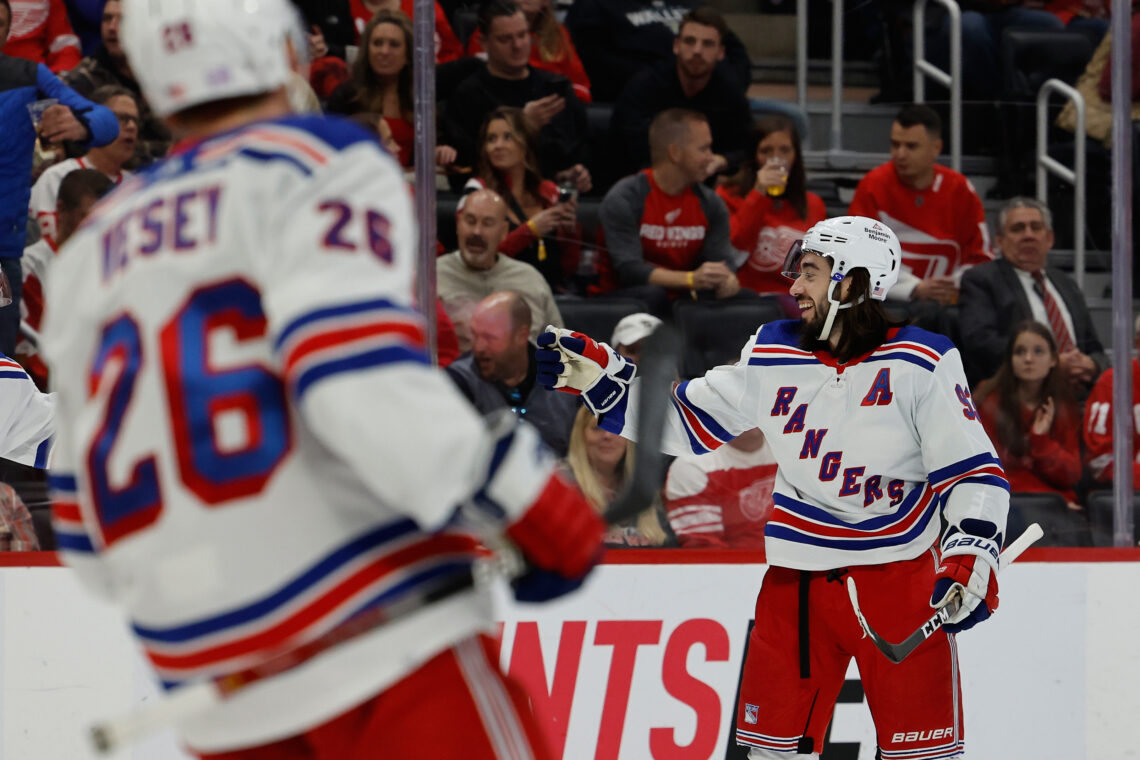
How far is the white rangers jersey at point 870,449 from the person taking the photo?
2.63 meters

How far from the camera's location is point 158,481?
1.31m

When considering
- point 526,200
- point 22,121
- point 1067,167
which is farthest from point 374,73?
point 1067,167

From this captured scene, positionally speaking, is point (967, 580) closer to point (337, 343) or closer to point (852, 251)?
point (852, 251)

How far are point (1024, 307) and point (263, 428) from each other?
320cm

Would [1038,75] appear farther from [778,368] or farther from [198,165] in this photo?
[198,165]

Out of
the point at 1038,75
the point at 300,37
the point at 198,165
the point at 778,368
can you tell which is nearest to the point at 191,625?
the point at 198,165

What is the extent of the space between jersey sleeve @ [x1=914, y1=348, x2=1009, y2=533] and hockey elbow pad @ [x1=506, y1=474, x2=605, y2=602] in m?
1.38

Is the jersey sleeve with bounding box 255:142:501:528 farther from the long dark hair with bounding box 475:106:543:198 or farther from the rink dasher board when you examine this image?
the long dark hair with bounding box 475:106:543:198

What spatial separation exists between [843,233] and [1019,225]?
5.95 ft

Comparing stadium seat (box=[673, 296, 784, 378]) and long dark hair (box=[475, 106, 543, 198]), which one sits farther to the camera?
long dark hair (box=[475, 106, 543, 198])

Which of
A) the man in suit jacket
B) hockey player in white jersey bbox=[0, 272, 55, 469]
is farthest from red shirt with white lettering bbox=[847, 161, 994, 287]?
hockey player in white jersey bbox=[0, 272, 55, 469]

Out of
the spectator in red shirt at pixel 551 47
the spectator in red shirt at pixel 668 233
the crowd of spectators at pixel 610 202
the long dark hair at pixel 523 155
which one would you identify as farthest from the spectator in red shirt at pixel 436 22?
the spectator in red shirt at pixel 668 233

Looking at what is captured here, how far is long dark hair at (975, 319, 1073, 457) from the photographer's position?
3.85m

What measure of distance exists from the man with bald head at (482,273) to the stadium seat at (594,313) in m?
0.03
